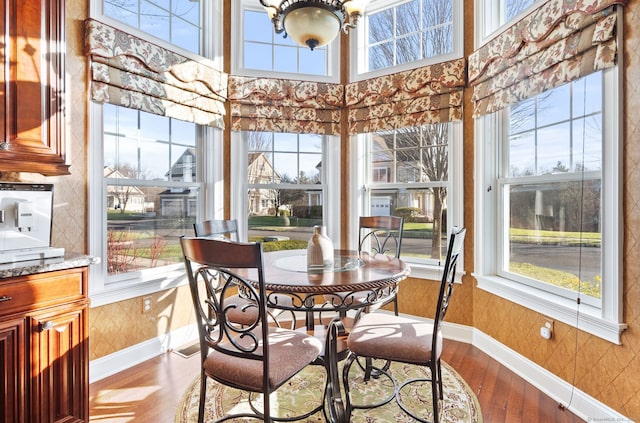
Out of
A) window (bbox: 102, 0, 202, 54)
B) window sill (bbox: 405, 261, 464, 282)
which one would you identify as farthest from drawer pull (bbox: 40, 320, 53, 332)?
window sill (bbox: 405, 261, 464, 282)

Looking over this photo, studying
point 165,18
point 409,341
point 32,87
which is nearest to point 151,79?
point 165,18

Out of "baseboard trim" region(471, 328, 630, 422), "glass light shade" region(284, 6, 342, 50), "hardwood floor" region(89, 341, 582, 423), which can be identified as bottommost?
"hardwood floor" region(89, 341, 582, 423)

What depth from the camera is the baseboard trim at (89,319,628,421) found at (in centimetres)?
195

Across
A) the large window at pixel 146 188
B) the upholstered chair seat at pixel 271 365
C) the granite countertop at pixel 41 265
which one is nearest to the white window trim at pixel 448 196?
the large window at pixel 146 188

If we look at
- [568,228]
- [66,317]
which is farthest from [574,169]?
[66,317]

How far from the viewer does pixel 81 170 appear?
2348 millimetres

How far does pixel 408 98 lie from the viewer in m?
3.18

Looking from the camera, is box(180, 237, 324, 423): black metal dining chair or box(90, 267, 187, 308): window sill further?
box(90, 267, 187, 308): window sill

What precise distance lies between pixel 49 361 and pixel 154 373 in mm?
896

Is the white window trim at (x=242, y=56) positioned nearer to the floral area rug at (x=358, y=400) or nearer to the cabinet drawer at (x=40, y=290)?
the cabinet drawer at (x=40, y=290)

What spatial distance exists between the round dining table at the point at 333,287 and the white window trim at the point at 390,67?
1943mm

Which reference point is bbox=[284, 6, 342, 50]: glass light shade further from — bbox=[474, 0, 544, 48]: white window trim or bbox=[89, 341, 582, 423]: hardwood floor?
bbox=[89, 341, 582, 423]: hardwood floor

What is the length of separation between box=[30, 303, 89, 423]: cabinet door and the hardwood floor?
0.81ft

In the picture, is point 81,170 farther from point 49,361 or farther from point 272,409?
point 272,409
